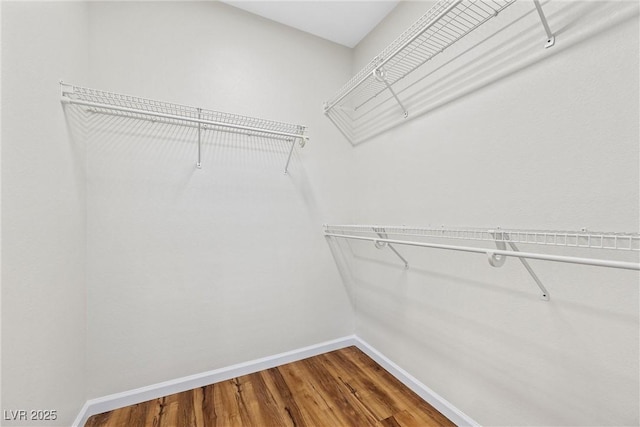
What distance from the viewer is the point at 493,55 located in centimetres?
113

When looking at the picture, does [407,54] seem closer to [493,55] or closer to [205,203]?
[493,55]

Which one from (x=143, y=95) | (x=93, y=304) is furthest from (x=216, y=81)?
(x=93, y=304)

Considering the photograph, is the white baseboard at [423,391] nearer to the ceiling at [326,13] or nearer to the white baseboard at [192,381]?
the white baseboard at [192,381]

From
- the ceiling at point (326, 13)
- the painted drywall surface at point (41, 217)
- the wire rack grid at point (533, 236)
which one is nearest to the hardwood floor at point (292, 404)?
the painted drywall surface at point (41, 217)

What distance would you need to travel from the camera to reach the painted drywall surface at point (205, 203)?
1368mm

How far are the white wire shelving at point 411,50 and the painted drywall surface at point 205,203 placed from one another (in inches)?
7.9

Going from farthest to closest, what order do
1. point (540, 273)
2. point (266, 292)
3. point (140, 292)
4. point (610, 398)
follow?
Result: point (266, 292), point (140, 292), point (540, 273), point (610, 398)

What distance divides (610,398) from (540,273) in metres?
0.40

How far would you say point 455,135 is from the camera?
4.23 ft

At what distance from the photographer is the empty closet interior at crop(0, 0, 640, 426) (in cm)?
83

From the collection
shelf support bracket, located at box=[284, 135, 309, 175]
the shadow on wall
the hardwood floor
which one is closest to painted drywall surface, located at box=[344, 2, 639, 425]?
the shadow on wall

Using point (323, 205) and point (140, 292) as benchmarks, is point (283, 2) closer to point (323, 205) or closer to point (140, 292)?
point (323, 205)

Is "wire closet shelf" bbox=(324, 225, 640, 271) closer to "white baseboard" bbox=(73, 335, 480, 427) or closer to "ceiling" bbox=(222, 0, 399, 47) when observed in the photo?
"white baseboard" bbox=(73, 335, 480, 427)

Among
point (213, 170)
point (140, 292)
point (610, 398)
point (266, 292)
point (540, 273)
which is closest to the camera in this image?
point (610, 398)
